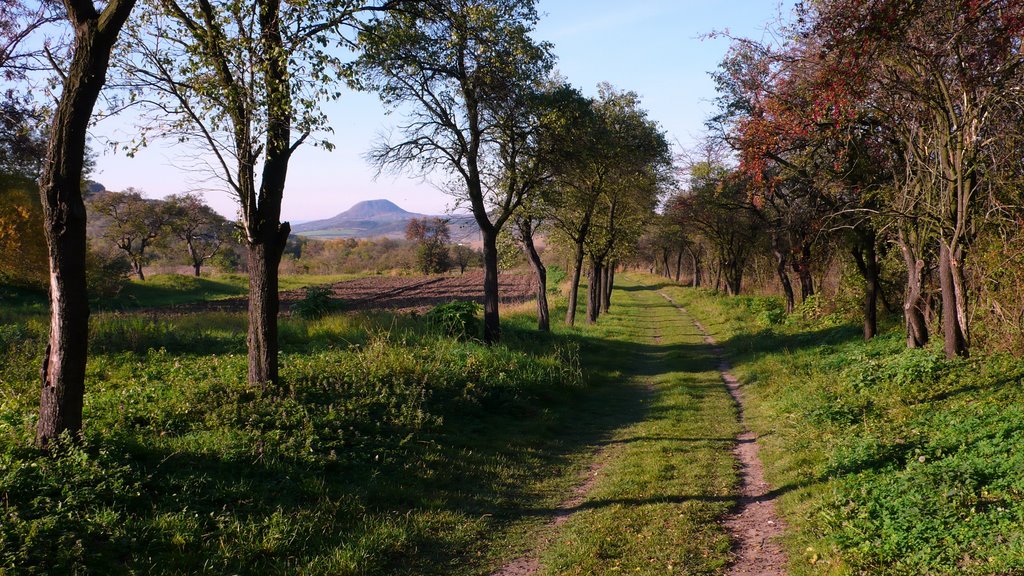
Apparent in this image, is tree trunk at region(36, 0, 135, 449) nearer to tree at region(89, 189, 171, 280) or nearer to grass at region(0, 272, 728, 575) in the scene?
grass at region(0, 272, 728, 575)

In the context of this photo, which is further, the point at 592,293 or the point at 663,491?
the point at 592,293

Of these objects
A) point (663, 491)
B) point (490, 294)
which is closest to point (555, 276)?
point (490, 294)

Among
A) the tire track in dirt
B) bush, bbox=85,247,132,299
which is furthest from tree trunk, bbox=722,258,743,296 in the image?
bush, bbox=85,247,132,299

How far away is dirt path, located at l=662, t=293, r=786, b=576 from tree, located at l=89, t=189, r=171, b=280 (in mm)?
49561

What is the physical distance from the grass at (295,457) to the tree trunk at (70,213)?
17.6 inches

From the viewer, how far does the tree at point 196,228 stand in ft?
165

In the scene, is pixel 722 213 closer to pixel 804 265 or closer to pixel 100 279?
pixel 804 265

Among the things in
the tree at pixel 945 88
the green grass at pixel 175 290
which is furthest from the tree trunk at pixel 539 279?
the green grass at pixel 175 290

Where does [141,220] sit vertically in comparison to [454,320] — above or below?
above

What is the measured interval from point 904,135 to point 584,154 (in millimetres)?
8307

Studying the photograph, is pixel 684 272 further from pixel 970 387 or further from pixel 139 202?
pixel 970 387

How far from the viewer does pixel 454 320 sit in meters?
15.5

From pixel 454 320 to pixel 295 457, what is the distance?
8910 millimetres

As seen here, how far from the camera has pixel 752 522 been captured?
6039mm
